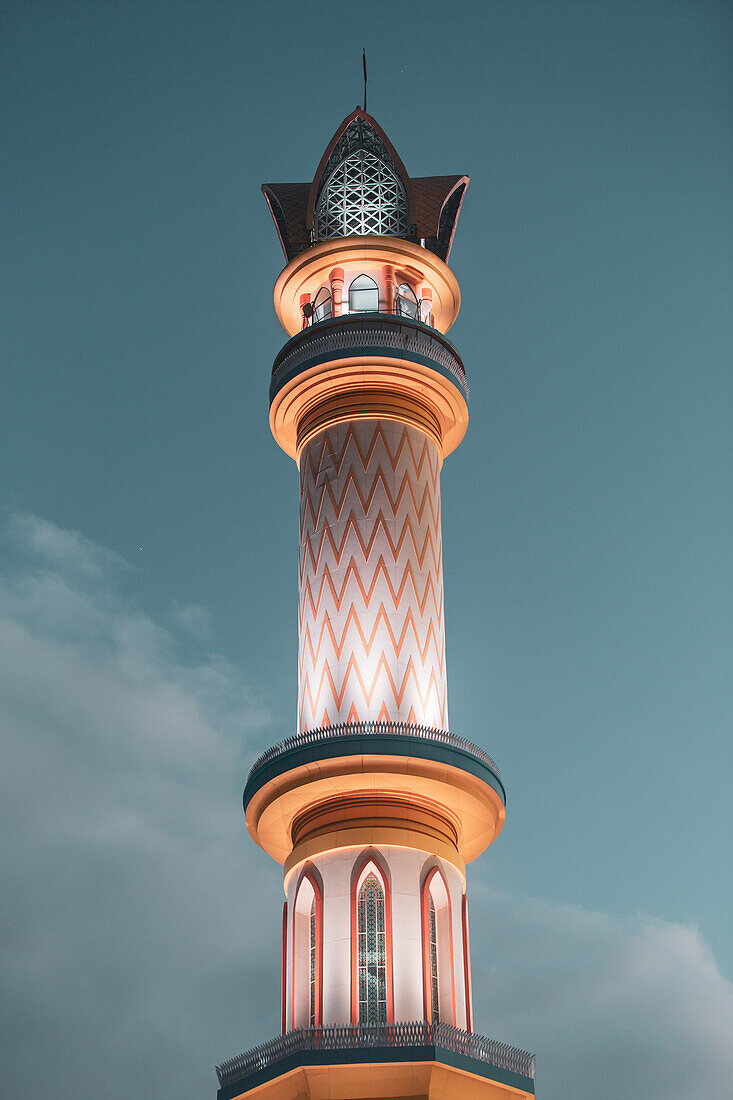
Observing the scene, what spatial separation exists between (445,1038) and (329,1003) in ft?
11.3

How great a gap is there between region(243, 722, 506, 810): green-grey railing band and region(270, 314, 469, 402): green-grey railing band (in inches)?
498

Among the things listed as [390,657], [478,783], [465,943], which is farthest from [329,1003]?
[390,657]

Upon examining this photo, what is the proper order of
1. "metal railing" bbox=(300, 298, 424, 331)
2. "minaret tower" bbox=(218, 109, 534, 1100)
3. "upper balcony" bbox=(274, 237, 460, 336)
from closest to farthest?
"minaret tower" bbox=(218, 109, 534, 1100)
"metal railing" bbox=(300, 298, 424, 331)
"upper balcony" bbox=(274, 237, 460, 336)

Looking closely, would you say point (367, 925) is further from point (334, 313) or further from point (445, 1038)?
point (334, 313)

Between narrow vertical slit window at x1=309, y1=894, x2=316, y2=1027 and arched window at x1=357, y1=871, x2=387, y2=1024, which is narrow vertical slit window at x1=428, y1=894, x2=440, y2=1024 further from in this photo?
Answer: narrow vertical slit window at x1=309, y1=894, x2=316, y2=1027

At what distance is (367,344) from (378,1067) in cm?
2239

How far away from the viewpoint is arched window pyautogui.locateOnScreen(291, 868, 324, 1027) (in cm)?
3750

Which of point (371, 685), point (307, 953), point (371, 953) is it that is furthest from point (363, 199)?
point (371, 953)

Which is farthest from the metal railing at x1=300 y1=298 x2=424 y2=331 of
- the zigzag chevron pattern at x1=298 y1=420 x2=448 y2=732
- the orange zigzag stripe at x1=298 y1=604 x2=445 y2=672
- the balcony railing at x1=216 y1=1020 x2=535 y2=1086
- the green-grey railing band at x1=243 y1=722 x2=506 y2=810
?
the balcony railing at x1=216 y1=1020 x2=535 y2=1086

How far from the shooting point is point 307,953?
1511 inches

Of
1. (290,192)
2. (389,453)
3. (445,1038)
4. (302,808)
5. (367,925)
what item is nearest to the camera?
(445,1038)

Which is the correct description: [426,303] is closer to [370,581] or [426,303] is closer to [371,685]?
[370,581]

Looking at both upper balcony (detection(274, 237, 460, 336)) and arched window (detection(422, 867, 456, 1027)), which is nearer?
arched window (detection(422, 867, 456, 1027))

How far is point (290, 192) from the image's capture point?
174 ft
